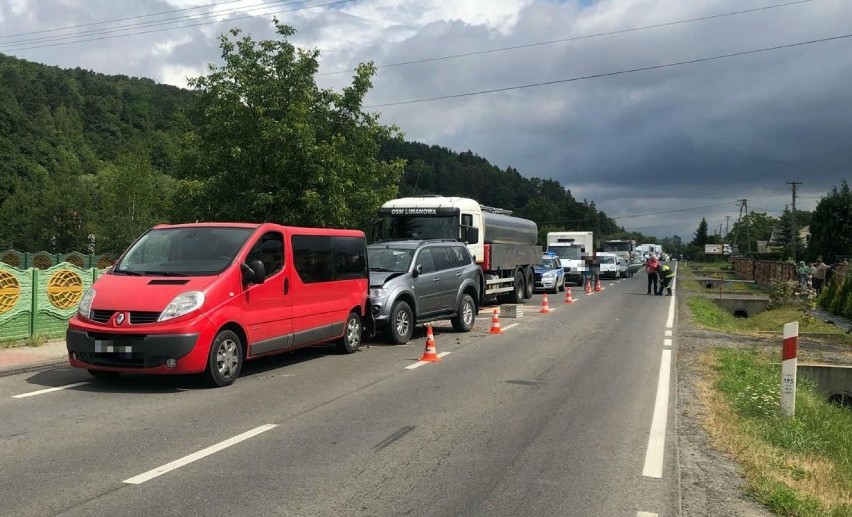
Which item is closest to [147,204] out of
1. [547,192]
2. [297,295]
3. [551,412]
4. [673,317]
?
[673,317]

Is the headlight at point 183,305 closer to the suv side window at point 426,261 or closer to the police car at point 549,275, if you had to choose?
the suv side window at point 426,261

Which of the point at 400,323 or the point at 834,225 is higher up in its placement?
the point at 834,225

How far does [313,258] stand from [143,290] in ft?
9.36

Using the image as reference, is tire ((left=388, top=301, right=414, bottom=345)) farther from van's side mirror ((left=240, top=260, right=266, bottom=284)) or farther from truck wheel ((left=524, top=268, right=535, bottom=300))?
truck wheel ((left=524, top=268, right=535, bottom=300))

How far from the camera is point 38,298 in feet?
42.1

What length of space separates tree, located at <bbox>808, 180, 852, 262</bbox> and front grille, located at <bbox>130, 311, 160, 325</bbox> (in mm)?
48818

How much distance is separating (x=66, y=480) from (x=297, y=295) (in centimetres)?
528

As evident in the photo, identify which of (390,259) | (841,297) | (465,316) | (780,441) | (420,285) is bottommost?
(780,441)

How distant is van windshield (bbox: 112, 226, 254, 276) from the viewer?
9.02 metres

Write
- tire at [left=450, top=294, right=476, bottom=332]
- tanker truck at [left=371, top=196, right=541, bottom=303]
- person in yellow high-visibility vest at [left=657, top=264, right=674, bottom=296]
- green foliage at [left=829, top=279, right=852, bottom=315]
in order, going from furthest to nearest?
person in yellow high-visibility vest at [left=657, top=264, right=674, bottom=296] → green foliage at [left=829, top=279, right=852, bottom=315] → tanker truck at [left=371, top=196, right=541, bottom=303] → tire at [left=450, top=294, right=476, bottom=332]

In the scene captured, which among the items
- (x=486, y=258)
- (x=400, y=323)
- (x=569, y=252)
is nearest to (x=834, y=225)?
(x=569, y=252)

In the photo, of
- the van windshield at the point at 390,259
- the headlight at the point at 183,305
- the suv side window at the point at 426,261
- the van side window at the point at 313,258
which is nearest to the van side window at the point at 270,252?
the van side window at the point at 313,258

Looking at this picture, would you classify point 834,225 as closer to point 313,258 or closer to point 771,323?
point 771,323

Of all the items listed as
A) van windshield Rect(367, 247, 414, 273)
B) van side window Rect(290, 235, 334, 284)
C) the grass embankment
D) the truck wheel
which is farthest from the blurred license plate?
the truck wheel
